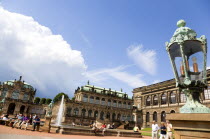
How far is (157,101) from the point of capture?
4656cm

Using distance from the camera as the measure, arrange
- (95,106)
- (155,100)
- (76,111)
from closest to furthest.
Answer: (155,100)
(76,111)
(95,106)

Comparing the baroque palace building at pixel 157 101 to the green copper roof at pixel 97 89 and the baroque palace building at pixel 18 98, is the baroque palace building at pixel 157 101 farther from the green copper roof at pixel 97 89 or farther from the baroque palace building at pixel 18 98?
the baroque palace building at pixel 18 98

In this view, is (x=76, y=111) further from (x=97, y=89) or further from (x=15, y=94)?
(x=15, y=94)

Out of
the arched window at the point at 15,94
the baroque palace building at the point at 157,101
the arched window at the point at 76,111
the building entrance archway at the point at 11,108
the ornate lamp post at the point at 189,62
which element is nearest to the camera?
the ornate lamp post at the point at 189,62

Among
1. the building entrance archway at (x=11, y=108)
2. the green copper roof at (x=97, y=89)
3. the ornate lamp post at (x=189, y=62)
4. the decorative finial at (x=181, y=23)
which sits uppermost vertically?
the green copper roof at (x=97, y=89)

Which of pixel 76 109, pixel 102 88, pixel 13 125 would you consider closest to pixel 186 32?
pixel 13 125

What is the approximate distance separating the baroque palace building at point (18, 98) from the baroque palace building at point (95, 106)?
1546 cm

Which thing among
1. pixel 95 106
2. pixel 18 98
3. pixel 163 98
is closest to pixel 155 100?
pixel 163 98

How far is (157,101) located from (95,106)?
22299 mm

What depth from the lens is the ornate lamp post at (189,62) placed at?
3.68 m

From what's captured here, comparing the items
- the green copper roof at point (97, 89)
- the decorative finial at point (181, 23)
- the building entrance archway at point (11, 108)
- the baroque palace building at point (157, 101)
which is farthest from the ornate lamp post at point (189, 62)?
the building entrance archway at point (11, 108)

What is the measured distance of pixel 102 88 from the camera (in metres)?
63.8

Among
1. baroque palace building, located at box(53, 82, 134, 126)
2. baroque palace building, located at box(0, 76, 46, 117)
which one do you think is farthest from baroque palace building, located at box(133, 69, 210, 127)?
baroque palace building, located at box(0, 76, 46, 117)

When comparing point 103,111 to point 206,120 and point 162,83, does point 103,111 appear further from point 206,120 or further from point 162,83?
point 206,120
